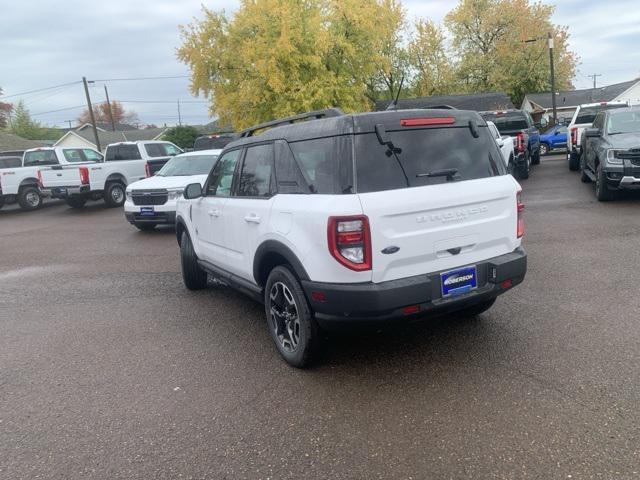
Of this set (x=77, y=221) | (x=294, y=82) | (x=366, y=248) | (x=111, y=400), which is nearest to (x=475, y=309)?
(x=366, y=248)

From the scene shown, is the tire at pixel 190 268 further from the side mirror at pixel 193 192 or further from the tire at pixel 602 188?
the tire at pixel 602 188

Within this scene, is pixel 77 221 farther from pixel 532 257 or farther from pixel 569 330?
pixel 569 330

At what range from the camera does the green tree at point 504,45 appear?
48750mm

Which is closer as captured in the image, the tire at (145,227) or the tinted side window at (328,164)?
the tinted side window at (328,164)

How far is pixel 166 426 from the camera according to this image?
11.3ft

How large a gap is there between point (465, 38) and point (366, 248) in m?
53.6

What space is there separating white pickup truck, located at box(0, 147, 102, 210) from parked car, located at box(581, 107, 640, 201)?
48.9 ft

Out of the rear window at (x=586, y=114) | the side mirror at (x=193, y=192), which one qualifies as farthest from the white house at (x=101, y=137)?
the side mirror at (x=193, y=192)

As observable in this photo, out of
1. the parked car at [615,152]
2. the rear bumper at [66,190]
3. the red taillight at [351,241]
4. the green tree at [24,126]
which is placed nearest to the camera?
the red taillight at [351,241]

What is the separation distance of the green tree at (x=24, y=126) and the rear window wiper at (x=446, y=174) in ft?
292

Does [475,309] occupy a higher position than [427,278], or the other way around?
[427,278]

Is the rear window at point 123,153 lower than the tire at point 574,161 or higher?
higher

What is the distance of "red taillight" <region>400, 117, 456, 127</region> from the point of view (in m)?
3.82

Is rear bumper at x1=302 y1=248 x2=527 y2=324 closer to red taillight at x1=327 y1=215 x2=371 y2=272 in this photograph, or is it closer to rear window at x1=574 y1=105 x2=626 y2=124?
red taillight at x1=327 y1=215 x2=371 y2=272
